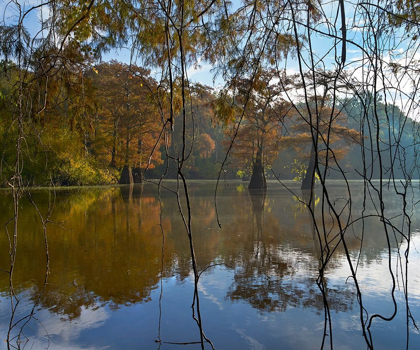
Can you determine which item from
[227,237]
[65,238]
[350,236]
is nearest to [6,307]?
[65,238]

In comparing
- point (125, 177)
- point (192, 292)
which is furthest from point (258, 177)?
point (192, 292)

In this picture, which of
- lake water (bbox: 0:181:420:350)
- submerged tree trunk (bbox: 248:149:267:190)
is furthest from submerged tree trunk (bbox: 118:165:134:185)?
lake water (bbox: 0:181:420:350)

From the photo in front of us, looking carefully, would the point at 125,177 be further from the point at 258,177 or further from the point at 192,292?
the point at 192,292

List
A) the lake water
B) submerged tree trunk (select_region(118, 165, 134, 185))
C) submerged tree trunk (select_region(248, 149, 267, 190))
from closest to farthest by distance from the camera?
the lake water < submerged tree trunk (select_region(248, 149, 267, 190)) < submerged tree trunk (select_region(118, 165, 134, 185))

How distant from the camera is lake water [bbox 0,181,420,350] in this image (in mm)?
2455

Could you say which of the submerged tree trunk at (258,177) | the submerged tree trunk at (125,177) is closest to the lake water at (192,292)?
the submerged tree trunk at (258,177)

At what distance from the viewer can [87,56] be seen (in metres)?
3.44

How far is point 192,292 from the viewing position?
3.35m

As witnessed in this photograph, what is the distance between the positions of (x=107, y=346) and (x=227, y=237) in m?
3.69

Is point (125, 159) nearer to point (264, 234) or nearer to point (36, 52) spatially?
point (264, 234)

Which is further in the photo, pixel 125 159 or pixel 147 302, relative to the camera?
pixel 125 159

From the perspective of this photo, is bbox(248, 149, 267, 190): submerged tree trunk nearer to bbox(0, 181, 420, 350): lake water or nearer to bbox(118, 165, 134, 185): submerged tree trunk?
bbox(118, 165, 134, 185): submerged tree trunk

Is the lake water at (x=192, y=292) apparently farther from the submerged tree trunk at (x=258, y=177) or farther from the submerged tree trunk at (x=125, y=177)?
the submerged tree trunk at (x=125, y=177)

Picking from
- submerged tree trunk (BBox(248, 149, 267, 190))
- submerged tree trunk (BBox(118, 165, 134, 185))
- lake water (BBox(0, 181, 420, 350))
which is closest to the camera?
lake water (BBox(0, 181, 420, 350))
